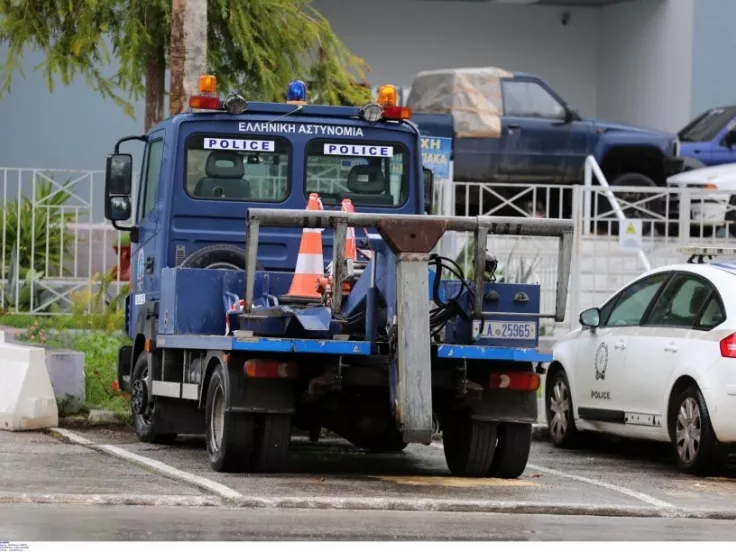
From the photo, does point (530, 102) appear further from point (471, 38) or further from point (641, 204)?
point (471, 38)

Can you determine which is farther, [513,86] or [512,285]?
[513,86]

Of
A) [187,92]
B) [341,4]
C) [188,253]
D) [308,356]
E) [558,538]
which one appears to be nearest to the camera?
[558,538]

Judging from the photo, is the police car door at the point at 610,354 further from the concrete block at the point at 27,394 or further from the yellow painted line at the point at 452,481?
the concrete block at the point at 27,394

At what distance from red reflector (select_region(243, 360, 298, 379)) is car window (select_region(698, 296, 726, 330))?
3077 mm

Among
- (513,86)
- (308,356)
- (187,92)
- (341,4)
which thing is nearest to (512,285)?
(308,356)

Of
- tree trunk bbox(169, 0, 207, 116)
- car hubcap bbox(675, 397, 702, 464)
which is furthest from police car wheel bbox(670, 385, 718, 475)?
tree trunk bbox(169, 0, 207, 116)

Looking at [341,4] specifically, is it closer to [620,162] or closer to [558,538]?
[620,162]

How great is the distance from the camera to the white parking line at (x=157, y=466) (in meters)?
8.98

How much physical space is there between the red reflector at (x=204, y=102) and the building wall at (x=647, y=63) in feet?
63.7

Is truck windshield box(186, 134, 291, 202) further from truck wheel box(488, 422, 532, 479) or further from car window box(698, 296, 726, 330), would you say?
car window box(698, 296, 726, 330)

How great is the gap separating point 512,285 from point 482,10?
952 inches

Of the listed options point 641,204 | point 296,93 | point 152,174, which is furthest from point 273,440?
point 641,204

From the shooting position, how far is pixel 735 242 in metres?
20.4

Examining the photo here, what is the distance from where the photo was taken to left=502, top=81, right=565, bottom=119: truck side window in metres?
23.0
